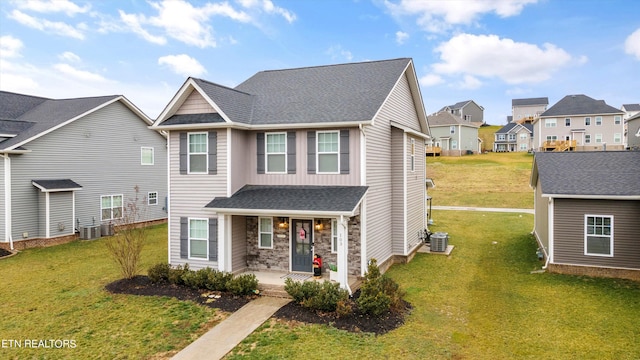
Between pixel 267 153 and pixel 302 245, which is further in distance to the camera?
pixel 267 153

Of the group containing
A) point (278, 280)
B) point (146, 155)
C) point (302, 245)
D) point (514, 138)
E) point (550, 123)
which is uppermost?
point (550, 123)

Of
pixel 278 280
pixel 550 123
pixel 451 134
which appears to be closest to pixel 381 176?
pixel 278 280

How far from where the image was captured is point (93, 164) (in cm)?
2273

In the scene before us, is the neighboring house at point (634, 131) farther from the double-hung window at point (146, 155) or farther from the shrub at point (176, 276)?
the double-hung window at point (146, 155)

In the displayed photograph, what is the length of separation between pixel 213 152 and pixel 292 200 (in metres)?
3.62

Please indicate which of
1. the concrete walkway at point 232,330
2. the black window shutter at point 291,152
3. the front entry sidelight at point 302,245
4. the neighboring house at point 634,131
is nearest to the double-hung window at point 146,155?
the black window shutter at point 291,152

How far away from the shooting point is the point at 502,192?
118 ft

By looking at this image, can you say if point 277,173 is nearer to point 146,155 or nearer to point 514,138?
point 146,155

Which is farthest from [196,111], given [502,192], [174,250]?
[502,192]

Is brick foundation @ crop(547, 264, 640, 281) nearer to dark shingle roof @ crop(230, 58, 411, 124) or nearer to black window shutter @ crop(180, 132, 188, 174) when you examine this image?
dark shingle roof @ crop(230, 58, 411, 124)

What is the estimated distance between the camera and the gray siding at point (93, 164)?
19422 millimetres

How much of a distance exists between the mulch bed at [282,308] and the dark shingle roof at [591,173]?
25.9 feet

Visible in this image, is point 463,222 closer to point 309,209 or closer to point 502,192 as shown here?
point 502,192

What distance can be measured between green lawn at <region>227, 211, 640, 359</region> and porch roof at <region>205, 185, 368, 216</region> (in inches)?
143
